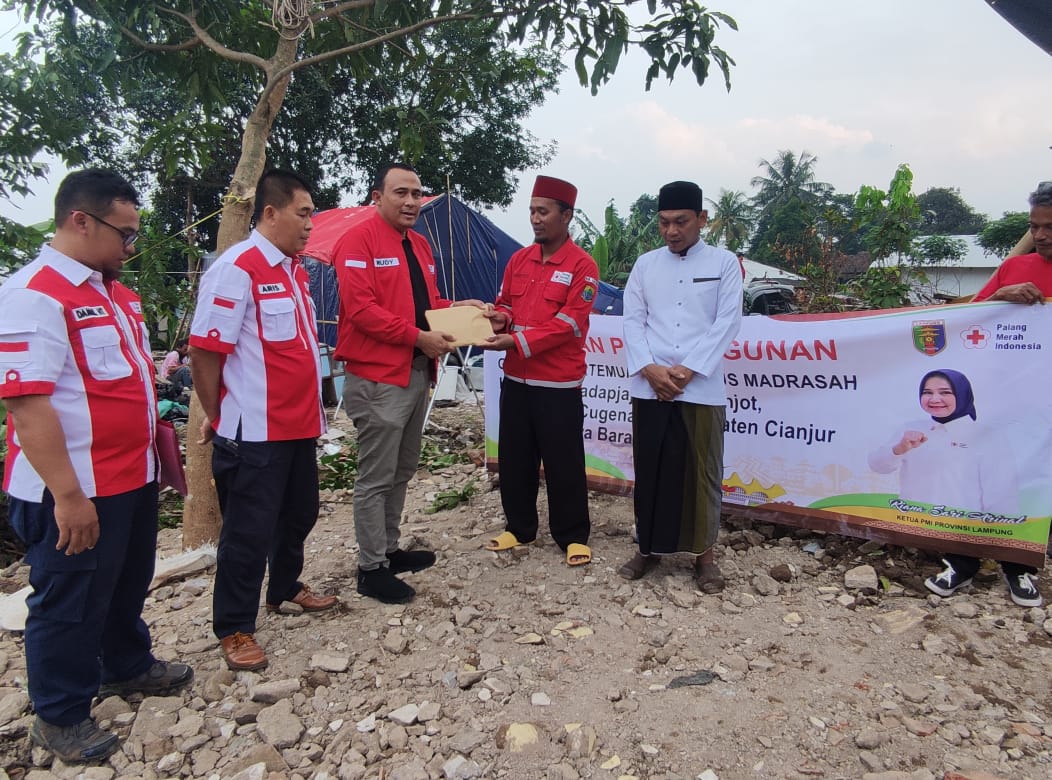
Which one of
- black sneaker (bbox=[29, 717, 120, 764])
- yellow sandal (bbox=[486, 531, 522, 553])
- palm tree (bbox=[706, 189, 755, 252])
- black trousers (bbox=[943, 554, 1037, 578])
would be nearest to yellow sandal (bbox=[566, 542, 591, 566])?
yellow sandal (bbox=[486, 531, 522, 553])

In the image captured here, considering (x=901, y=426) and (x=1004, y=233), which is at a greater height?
(x=1004, y=233)

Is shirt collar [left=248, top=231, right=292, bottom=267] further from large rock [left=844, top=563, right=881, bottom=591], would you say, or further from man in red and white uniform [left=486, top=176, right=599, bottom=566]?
large rock [left=844, top=563, right=881, bottom=591]

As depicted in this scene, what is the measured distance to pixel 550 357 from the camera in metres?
3.61

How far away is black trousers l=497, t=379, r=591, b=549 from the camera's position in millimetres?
3648

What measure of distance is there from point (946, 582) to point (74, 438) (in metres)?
3.67

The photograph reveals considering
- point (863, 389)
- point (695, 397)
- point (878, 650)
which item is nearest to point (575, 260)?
point (695, 397)

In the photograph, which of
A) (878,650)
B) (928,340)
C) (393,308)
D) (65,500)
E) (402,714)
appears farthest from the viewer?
(928,340)

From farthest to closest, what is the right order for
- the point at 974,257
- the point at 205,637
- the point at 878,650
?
the point at 974,257, the point at 205,637, the point at 878,650

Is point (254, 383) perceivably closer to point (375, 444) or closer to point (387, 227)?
point (375, 444)

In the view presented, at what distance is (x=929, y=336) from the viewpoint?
354 cm

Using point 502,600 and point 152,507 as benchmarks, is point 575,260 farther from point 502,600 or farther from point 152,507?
point 152,507

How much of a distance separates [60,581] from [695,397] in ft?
8.49

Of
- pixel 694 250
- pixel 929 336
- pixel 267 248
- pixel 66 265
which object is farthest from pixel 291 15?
pixel 929 336

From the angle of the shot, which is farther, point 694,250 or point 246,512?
point 694,250
